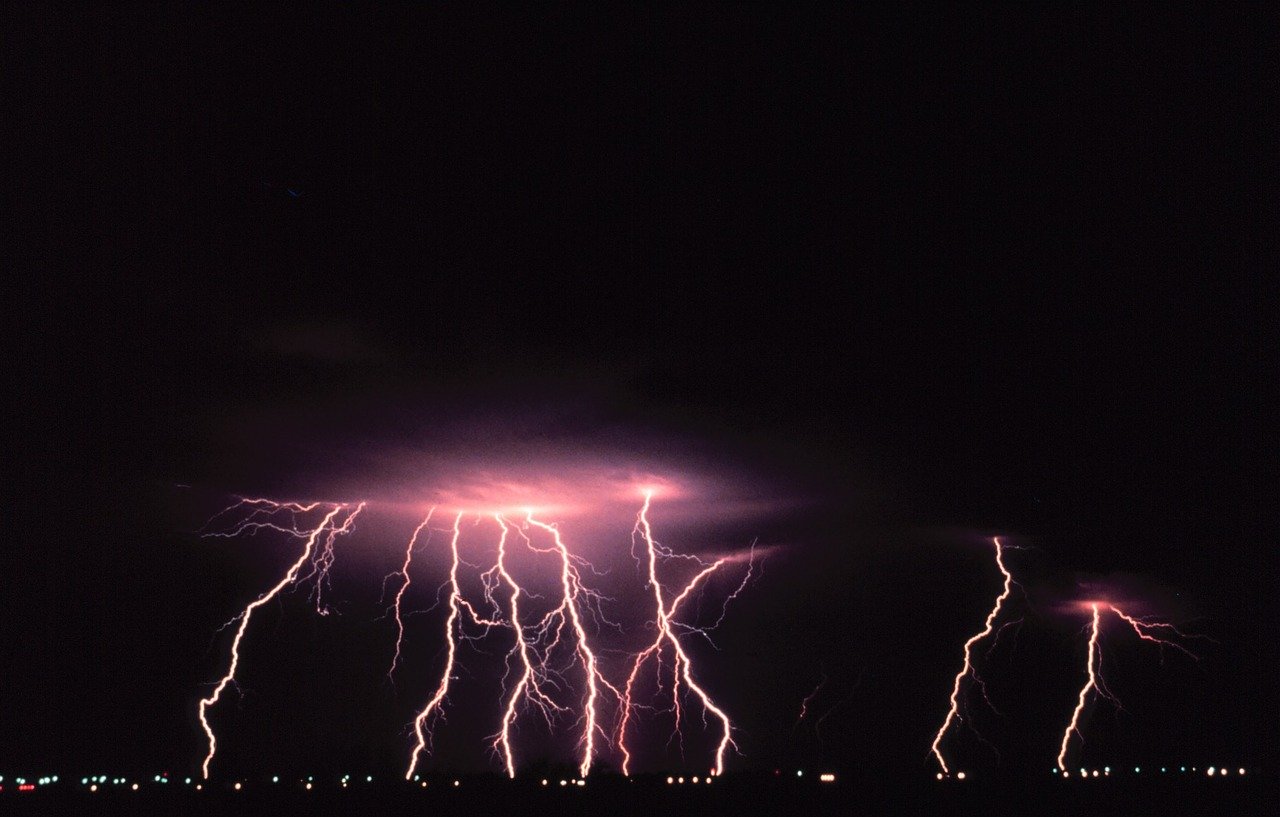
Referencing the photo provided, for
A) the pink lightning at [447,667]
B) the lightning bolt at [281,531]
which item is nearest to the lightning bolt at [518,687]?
the pink lightning at [447,667]

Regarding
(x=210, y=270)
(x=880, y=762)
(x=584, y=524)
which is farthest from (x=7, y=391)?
(x=880, y=762)

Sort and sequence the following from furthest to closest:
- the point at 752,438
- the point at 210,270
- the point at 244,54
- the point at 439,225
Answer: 1. the point at 752,438
2. the point at 210,270
3. the point at 439,225
4. the point at 244,54

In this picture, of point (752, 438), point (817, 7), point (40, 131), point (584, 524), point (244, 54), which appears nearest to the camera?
point (817, 7)

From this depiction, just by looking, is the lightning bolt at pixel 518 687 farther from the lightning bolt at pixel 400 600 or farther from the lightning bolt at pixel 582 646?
the lightning bolt at pixel 400 600

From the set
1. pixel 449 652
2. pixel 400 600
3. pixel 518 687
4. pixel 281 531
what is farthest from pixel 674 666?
pixel 281 531

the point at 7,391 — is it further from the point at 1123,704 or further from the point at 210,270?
the point at 1123,704

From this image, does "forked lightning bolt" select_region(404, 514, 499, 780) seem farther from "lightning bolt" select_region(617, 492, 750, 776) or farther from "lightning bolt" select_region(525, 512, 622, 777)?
"lightning bolt" select_region(617, 492, 750, 776)

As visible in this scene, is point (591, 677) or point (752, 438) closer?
point (752, 438)
